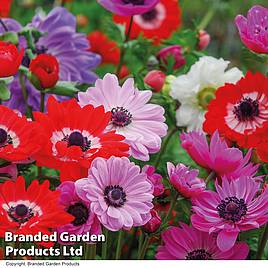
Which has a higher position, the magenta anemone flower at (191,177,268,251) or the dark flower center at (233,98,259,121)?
the dark flower center at (233,98,259,121)

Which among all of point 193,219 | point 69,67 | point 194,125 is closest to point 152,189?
point 193,219

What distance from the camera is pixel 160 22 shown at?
133 centimetres

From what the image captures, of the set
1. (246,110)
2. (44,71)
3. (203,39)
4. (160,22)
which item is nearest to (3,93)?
(44,71)

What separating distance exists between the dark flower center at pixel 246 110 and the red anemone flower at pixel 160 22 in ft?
1.51

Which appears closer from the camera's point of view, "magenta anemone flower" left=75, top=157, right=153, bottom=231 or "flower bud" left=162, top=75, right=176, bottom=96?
"magenta anemone flower" left=75, top=157, right=153, bottom=231

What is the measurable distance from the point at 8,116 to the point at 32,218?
0.35 feet

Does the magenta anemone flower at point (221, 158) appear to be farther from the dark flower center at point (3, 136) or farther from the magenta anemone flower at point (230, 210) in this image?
the dark flower center at point (3, 136)

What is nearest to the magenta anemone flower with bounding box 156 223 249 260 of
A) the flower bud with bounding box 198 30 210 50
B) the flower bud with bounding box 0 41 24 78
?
the flower bud with bounding box 0 41 24 78

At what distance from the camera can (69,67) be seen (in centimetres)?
114

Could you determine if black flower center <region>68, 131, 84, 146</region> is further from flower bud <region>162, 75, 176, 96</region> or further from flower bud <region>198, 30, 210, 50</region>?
flower bud <region>198, 30, 210, 50</region>

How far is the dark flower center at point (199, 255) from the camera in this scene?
79cm

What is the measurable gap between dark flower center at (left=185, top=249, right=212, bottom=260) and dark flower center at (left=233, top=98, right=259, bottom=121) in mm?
148

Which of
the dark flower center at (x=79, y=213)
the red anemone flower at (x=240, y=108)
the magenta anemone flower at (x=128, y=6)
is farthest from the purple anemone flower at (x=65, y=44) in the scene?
the dark flower center at (x=79, y=213)

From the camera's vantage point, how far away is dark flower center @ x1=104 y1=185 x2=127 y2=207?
71 centimetres
